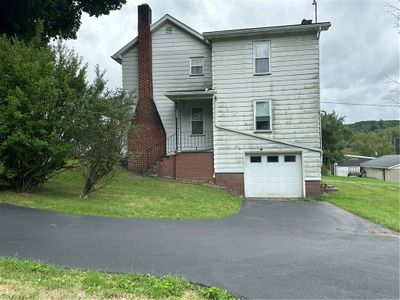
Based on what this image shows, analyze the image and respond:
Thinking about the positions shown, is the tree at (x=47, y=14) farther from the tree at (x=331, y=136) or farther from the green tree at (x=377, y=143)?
the green tree at (x=377, y=143)

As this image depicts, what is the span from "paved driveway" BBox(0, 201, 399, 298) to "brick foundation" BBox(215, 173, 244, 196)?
7263 millimetres

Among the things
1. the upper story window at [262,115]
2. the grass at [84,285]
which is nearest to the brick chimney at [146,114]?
the upper story window at [262,115]

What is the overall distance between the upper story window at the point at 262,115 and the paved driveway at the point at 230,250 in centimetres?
791

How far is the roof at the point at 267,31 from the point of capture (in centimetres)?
1700

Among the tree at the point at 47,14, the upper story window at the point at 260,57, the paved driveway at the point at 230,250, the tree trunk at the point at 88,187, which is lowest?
the paved driveway at the point at 230,250

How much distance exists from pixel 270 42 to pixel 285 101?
2.95 m

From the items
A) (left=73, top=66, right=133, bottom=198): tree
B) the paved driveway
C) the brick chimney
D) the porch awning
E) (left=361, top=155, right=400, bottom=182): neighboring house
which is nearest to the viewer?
the paved driveway

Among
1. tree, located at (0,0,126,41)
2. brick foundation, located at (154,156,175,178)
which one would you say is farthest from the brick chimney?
tree, located at (0,0,126,41)

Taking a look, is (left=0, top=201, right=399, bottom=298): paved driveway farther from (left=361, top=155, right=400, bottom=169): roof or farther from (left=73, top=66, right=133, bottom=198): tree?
(left=361, top=155, right=400, bottom=169): roof

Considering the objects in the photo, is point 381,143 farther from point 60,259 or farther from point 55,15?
point 60,259

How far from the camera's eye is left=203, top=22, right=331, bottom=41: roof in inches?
669

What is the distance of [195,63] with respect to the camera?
20.3 metres

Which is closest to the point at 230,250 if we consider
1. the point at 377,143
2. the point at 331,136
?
the point at 331,136

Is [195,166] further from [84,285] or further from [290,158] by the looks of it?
[84,285]
